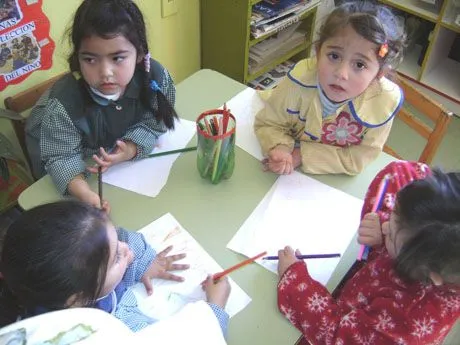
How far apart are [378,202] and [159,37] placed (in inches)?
61.5

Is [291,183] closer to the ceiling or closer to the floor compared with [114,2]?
closer to the floor

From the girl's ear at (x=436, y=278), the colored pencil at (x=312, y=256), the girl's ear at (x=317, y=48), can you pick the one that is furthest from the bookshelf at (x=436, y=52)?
the girl's ear at (x=436, y=278)

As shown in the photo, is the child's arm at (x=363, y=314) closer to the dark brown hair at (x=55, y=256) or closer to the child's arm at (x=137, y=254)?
the child's arm at (x=137, y=254)

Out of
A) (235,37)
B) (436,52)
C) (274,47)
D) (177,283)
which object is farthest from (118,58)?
(436,52)

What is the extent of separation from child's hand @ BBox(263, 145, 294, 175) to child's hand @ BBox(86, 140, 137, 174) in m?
0.38

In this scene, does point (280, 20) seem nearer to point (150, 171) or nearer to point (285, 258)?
point (150, 171)

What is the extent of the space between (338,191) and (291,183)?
0.13 m

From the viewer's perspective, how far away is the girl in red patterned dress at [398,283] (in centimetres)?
77

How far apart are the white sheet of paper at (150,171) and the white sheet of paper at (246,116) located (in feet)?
0.49

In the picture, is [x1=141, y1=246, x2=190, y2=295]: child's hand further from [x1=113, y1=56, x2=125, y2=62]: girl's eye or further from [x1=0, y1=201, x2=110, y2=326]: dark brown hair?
[x1=113, y1=56, x2=125, y2=62]: girl's eye

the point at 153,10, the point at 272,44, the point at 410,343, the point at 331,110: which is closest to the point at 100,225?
the point at 410,343

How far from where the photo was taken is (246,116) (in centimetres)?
138

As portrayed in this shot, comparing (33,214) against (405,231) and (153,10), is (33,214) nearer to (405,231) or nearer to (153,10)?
(405,231)

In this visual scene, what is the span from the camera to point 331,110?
121cm
